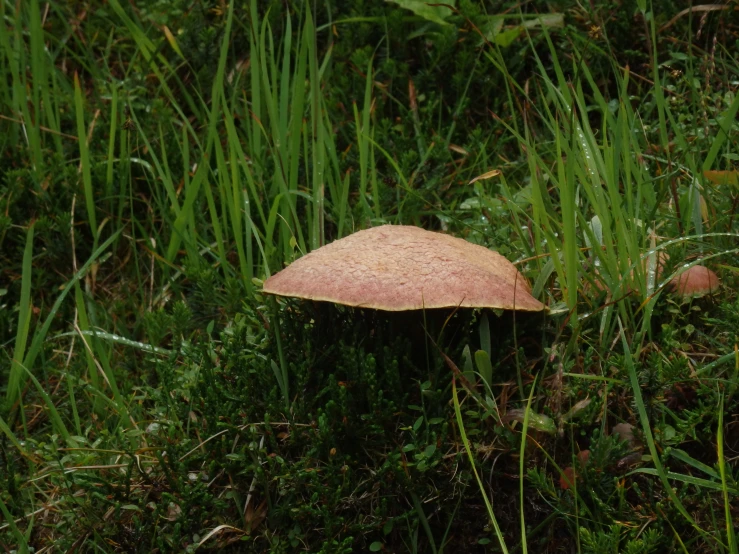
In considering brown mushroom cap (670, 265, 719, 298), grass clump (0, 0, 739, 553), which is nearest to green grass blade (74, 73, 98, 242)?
grass clump (0, 0, 739, 553)

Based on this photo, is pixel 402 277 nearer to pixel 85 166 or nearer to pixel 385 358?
pixel 385 358

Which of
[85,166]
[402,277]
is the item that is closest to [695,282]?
[402,277]

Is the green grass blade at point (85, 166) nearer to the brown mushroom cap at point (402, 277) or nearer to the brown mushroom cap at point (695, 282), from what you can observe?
the brown mushroom cap at point (402, 277)

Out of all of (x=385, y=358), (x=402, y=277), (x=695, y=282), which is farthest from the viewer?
(x=695, y=282)

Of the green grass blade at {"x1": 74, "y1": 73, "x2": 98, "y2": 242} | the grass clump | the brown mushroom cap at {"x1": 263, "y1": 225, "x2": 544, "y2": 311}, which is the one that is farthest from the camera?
the green grass blade at {"x1": 74, "y1": 73, "x2": 98, "y2": 242}

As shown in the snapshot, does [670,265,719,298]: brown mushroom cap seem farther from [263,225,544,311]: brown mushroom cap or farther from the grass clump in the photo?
[263,225,544,311]: brown mushroom cap

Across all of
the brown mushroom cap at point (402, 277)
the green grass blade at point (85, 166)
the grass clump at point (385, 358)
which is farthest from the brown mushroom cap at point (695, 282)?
the green grass blade at point (85, 166)

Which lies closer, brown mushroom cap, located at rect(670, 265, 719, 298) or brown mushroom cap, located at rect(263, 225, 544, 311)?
brown mushroom cap, located at rect(263, 225, 544, 311)
